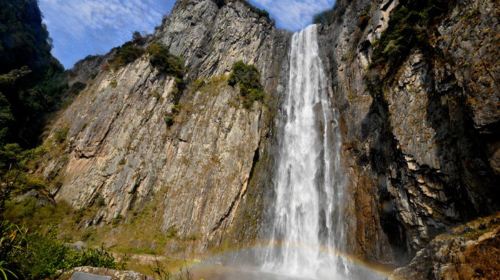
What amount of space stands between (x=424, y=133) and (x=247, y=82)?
19.4 metres

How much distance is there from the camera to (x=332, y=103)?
27.5 m

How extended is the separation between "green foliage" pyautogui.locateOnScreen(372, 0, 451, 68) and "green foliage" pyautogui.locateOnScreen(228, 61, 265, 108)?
39.3 feet

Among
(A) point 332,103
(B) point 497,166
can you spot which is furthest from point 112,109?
(B) point 497,166

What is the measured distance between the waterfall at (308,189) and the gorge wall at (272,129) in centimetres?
110

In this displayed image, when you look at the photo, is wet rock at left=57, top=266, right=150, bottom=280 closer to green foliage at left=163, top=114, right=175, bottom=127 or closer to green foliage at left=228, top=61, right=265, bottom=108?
green foliage at left=163, top=114, right=175, bottom=127

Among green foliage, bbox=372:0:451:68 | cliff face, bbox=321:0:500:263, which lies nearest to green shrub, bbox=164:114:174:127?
cliff face, bbox=321:0:500:263

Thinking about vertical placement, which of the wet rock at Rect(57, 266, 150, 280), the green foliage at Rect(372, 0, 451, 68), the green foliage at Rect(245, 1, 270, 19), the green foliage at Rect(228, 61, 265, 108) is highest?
the green foliage at Rect(245, 1, 270, 19)

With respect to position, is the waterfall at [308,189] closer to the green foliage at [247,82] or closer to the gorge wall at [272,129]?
the gorge wall at [272,129]

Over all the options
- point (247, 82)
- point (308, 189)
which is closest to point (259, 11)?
point (247, 82)

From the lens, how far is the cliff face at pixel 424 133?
34.0 ft

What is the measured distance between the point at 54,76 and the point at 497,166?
158 feet

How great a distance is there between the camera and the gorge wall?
1178cm

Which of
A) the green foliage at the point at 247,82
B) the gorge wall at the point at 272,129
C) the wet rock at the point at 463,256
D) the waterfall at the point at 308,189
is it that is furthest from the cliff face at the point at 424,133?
the green foliage at the point at 247,82

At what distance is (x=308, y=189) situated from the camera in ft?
76.8
